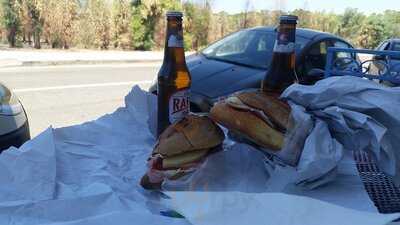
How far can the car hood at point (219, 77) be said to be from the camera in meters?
5.23

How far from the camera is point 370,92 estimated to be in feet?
4.47

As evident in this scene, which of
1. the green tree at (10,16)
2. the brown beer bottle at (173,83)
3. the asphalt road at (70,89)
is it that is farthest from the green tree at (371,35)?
the brown beer bottle at (173,83)

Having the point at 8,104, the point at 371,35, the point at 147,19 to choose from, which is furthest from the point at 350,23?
the point at 8,104

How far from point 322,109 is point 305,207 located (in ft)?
1.06

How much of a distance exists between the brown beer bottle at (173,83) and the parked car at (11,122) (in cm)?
172

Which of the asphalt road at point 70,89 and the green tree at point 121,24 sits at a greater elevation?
the green tree at point 121,24

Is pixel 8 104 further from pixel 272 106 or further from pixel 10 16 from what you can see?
pixel 10 16

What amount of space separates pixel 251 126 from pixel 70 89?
946cm

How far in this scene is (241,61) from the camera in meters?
6.12

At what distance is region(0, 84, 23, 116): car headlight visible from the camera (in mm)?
3150

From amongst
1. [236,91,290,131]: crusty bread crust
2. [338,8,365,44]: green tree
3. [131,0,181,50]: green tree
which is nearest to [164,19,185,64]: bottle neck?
[236,91,290,131]: crusty bread crust

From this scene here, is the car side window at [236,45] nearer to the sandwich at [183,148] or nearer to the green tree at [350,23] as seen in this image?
the sandwich at [183,148]

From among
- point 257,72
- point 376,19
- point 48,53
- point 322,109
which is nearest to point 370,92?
point 322,109

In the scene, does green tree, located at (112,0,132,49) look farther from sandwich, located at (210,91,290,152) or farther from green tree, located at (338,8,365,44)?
sandwich, located at (210,91,290,152)
